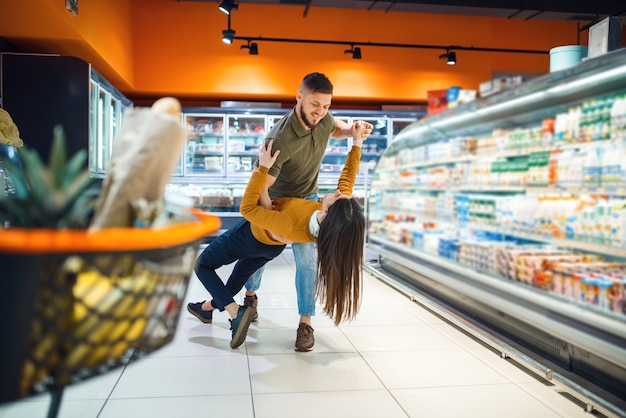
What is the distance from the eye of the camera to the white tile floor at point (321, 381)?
2262 mm

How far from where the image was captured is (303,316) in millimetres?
3199

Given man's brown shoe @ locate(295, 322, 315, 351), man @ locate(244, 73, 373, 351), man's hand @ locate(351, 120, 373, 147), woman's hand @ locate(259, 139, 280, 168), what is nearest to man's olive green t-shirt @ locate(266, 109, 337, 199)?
man @ locate(244, 73, 373, 351)

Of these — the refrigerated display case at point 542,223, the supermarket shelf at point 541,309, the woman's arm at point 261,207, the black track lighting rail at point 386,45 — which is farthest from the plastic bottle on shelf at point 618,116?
the black track lighting rail at point 386,45

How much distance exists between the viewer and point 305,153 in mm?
3186

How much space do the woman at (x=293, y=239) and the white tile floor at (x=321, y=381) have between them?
0.28 meters

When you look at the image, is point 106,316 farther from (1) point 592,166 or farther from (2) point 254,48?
(2) point 254,48

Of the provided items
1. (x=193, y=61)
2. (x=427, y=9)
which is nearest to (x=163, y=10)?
(x=193, y=61)

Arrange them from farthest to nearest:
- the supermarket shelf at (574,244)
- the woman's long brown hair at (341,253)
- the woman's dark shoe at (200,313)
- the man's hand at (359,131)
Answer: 1. the woman's dark shoe at (200,313)
2. the man's hand at (359,131)
3. the supermarket shelf at (574,244)
4. the woman's long brown hair at (341,253)

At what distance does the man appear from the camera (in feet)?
9.64

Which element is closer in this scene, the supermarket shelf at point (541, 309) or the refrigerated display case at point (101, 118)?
the supermarket shelf at point (541, 309)

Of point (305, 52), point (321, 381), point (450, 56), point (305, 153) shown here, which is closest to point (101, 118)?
point (305, 52)

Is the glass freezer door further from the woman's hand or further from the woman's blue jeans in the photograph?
the woman's hand

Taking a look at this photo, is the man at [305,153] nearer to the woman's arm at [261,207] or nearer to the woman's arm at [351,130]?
the woman's arm at [351,130]

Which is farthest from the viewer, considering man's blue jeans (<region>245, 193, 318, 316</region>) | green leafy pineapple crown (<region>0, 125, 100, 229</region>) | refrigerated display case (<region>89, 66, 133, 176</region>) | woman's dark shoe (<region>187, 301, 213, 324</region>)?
refrigerated display case (<region>89, 66, 133, 176</region>)
